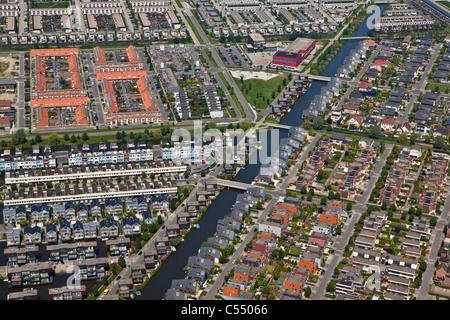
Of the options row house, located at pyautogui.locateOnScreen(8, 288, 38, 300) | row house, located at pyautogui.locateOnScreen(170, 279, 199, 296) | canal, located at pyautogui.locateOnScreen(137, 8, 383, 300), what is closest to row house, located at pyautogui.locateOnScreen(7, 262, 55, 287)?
row house, located at pyautogui.locateOnScreen(8, 288, 38, 300)

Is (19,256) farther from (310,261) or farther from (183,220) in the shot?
(310,261)

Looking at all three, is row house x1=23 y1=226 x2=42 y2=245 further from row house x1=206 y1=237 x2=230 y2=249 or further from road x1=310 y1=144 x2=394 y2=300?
road x1=310 y1=144 x2=394 y2=300

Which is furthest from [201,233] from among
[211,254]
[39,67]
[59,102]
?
[39,67]

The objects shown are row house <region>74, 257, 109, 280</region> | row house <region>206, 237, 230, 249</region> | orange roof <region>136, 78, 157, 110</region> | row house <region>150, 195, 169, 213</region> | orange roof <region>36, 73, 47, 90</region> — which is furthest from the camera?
orange roof <region>36, 73, 47, 90</region>

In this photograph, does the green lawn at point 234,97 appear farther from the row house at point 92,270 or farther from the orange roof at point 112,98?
the row house at point 92,270

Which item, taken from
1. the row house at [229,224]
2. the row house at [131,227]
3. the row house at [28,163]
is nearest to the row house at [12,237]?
the row house at [131,227]
